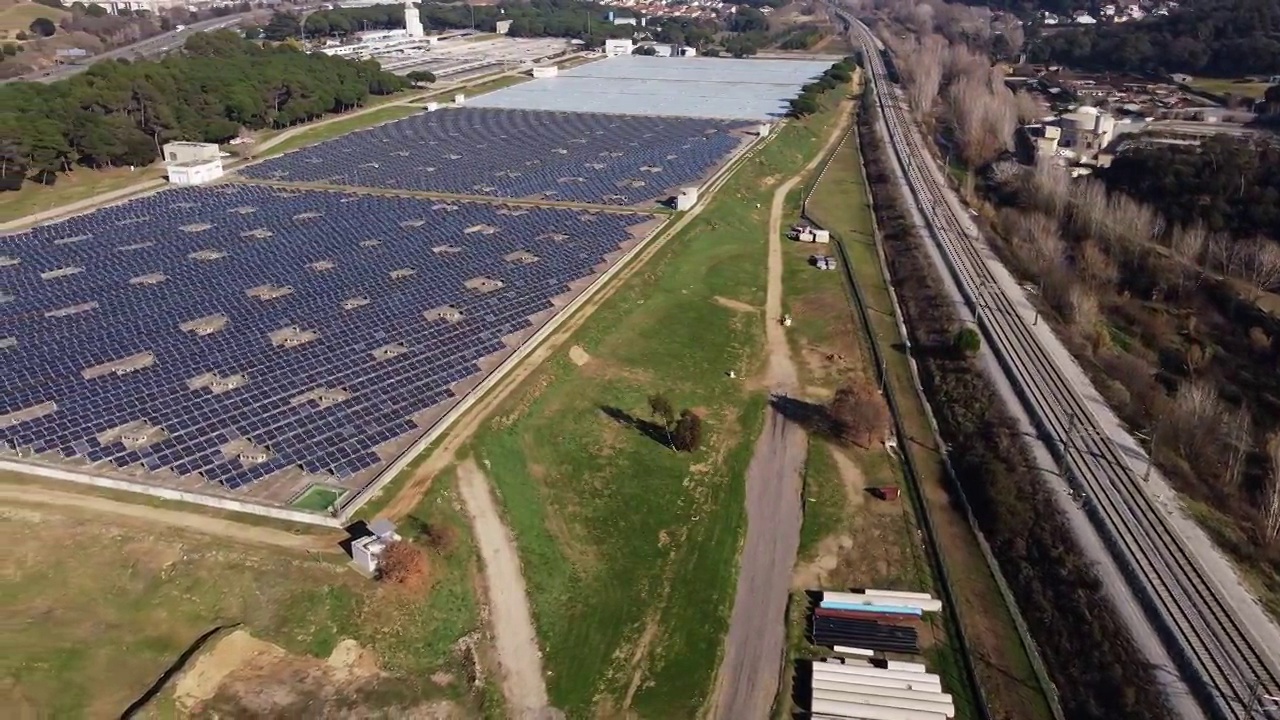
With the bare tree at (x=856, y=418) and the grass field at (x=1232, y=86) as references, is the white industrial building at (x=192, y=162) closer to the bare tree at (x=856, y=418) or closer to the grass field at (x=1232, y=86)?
the bare tree at (x=856, y=418)

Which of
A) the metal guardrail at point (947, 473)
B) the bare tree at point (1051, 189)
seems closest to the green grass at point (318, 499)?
the metal guardrail at point (947, 473)

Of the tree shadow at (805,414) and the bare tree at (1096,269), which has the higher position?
the bare tree at (1096,269)

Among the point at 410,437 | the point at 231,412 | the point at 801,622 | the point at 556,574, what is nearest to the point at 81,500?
the point at 231,412

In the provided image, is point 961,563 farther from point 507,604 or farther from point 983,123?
point 983,123

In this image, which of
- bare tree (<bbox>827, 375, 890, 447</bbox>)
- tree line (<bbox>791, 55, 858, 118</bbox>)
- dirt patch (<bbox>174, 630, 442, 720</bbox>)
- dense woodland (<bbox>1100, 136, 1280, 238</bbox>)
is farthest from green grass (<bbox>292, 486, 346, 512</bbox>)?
tree line (<bbox>791, 55, 858, 118</bbox>)

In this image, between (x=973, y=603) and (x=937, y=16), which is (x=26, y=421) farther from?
(x=937, y=16)

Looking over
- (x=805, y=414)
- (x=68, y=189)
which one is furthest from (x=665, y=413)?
(x=68, y=189)

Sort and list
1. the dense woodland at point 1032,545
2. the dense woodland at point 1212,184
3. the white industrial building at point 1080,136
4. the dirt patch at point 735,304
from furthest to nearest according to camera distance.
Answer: the white industrial building at point 1080,136 < the dense woodland at point 1212,184 < the dirt patch at point 735,304 < the dense woodland at point 1032,545
